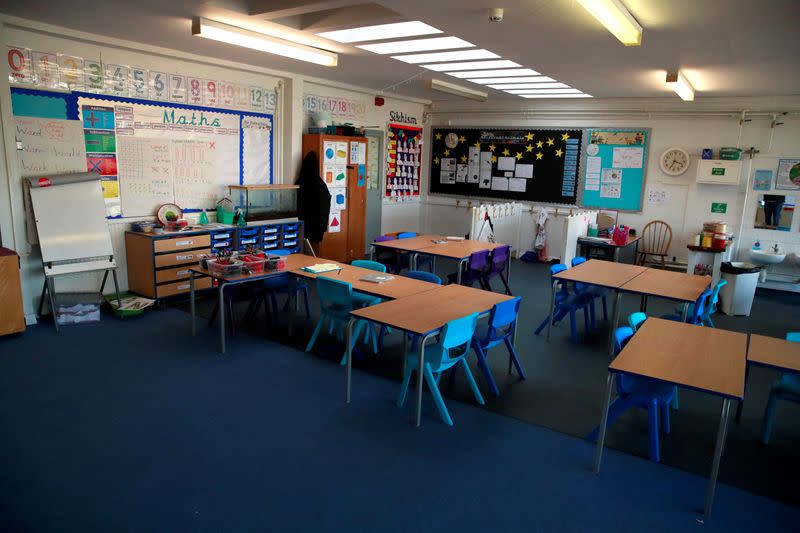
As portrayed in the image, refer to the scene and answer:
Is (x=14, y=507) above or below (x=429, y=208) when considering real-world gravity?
below

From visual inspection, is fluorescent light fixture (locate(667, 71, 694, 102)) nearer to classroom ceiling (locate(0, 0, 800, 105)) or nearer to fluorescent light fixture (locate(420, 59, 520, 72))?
classroom ceiling (locate(0, 0, 800, 105))

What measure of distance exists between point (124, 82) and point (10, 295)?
2.73 m

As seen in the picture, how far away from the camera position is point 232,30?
5078 millimetres

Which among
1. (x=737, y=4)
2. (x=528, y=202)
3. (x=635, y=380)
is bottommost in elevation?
(x=635, y=380)

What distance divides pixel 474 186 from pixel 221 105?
541 cm

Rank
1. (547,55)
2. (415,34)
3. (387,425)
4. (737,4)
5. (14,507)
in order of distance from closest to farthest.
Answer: (14,507) < (737,4) < (387,425) < (415,34) < (547,55)

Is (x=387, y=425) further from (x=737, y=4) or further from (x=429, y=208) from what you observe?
(x=429, y=208)

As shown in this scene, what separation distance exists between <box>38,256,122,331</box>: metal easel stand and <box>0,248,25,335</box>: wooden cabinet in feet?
1.06

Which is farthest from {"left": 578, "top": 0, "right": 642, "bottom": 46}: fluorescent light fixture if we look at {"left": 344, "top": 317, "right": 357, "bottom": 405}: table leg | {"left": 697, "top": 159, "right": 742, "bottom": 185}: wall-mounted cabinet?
{"left": 697, "top": 159, "right": 742, "bottom": 185}: wall-mounted cabinet

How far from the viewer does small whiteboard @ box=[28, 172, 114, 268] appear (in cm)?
566

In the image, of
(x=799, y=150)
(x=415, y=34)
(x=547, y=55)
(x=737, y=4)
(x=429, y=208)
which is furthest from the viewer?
(x=429, y=208)

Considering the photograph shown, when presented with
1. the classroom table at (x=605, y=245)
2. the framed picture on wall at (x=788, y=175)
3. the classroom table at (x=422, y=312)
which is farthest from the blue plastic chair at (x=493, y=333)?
the framed picture on wall at (x=788, y=175)

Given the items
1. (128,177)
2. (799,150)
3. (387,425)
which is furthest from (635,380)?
(799,150)

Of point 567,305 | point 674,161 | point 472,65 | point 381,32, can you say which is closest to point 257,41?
point 381,32
